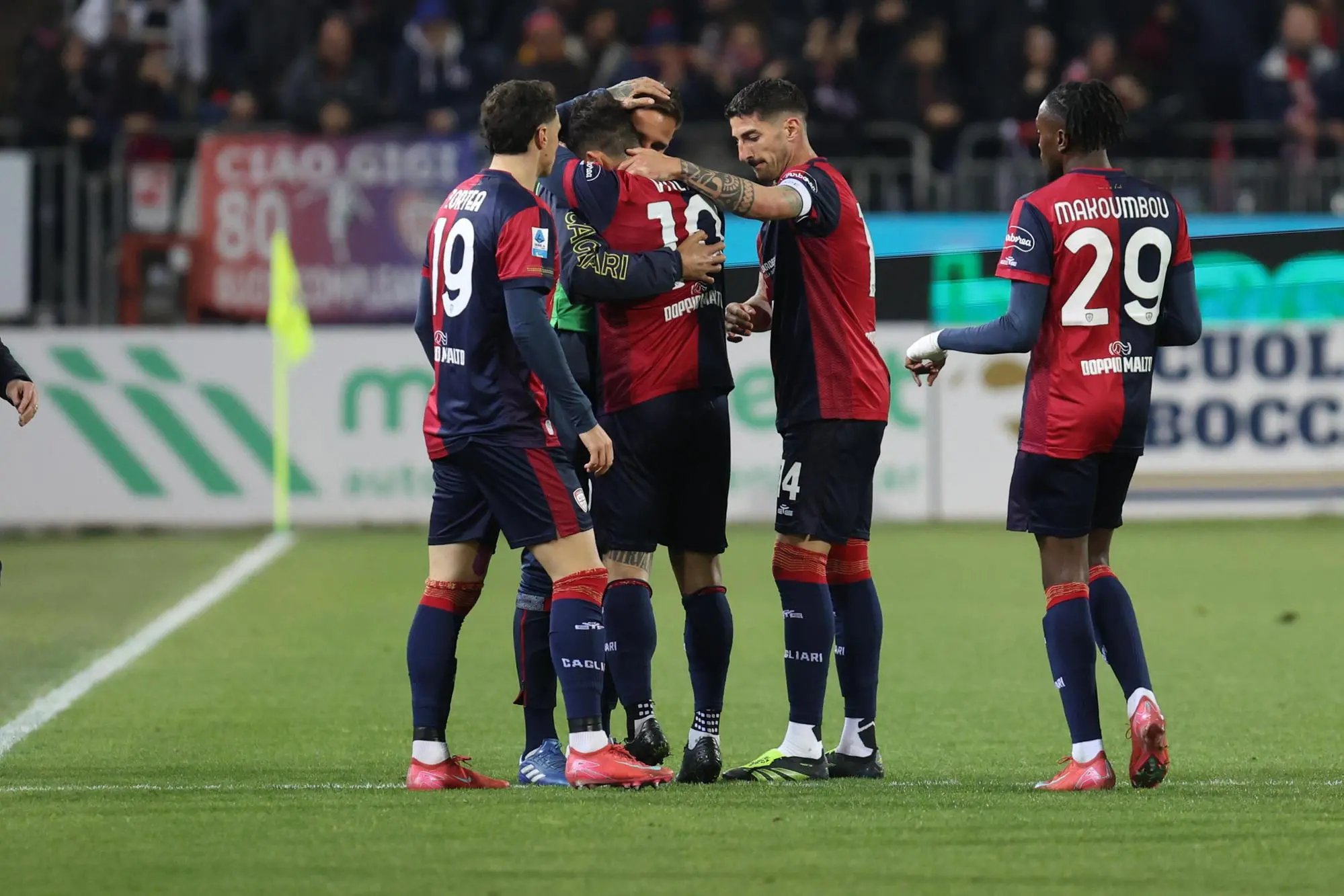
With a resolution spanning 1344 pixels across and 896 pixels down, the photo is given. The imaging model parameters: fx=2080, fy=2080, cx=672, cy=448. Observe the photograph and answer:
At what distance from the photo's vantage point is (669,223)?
6.34 meters

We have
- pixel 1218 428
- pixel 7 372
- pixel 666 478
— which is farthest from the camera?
pixel 1218 428

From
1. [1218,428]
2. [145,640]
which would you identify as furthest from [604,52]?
[145,640]

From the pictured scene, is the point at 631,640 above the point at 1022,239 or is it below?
below

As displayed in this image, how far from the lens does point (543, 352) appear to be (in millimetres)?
5773

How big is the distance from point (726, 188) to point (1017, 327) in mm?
934

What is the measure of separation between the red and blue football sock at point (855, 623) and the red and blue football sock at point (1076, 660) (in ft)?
2.13

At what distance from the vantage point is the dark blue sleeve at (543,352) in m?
5.78

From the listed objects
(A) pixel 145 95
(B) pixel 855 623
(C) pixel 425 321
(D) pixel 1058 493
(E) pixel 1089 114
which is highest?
(A) pixel 145 95

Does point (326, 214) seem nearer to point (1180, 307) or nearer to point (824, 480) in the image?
point (824, 480)

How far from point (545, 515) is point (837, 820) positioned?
Result: 124cm

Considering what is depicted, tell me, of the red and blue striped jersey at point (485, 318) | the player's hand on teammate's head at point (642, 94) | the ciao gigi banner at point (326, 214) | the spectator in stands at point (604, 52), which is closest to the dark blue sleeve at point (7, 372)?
the red and blue striped jersey at point (485, 318)

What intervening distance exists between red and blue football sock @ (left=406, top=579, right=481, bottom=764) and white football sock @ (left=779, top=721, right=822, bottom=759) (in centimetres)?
104

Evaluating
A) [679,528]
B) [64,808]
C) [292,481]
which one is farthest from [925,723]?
[292,481]

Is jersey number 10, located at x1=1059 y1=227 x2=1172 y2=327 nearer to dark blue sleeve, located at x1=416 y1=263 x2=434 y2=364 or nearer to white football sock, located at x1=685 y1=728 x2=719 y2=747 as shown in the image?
white football sock, located at x1=685 y1=728 x2=719 y2=747
